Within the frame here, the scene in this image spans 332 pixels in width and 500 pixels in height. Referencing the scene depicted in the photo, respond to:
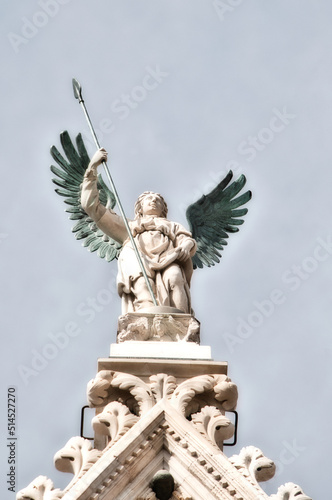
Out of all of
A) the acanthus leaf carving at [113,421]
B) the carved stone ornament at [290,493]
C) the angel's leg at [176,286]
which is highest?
the angel's leg at [176,286]

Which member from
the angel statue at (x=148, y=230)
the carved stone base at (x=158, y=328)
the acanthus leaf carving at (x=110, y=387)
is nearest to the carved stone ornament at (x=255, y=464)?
the acanthus leaf carving at (x=110, y=387)

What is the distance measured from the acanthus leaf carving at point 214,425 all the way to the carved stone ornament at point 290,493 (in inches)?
49.0

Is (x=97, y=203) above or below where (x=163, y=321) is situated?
above

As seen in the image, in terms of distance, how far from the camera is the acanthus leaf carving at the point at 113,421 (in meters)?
18.8

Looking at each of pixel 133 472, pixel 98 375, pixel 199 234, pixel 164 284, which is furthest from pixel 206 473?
pixel 199 234

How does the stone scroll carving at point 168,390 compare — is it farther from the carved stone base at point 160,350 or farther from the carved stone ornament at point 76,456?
the carved stone ornament at point 76,456

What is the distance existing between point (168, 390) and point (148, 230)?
456cm

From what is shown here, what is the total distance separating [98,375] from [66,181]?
21.7ft

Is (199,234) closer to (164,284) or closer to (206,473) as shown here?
(164,284)


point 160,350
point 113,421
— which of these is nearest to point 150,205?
point 160,350

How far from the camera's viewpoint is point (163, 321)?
68.5 feet

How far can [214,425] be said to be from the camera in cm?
1892

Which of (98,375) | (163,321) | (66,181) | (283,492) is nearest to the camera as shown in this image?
(283,492)

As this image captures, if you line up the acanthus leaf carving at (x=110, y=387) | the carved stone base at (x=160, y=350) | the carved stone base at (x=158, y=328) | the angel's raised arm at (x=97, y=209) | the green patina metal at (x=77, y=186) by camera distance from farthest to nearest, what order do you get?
the green patina metal at (x=77, y=186) → the angel's raised arm at (x=97, y=209) → the carved stone base at (x=158, y=328) → the carved stone base at (x=160, y=350) → the acanthus leaf carving at (x=110, y=387)
